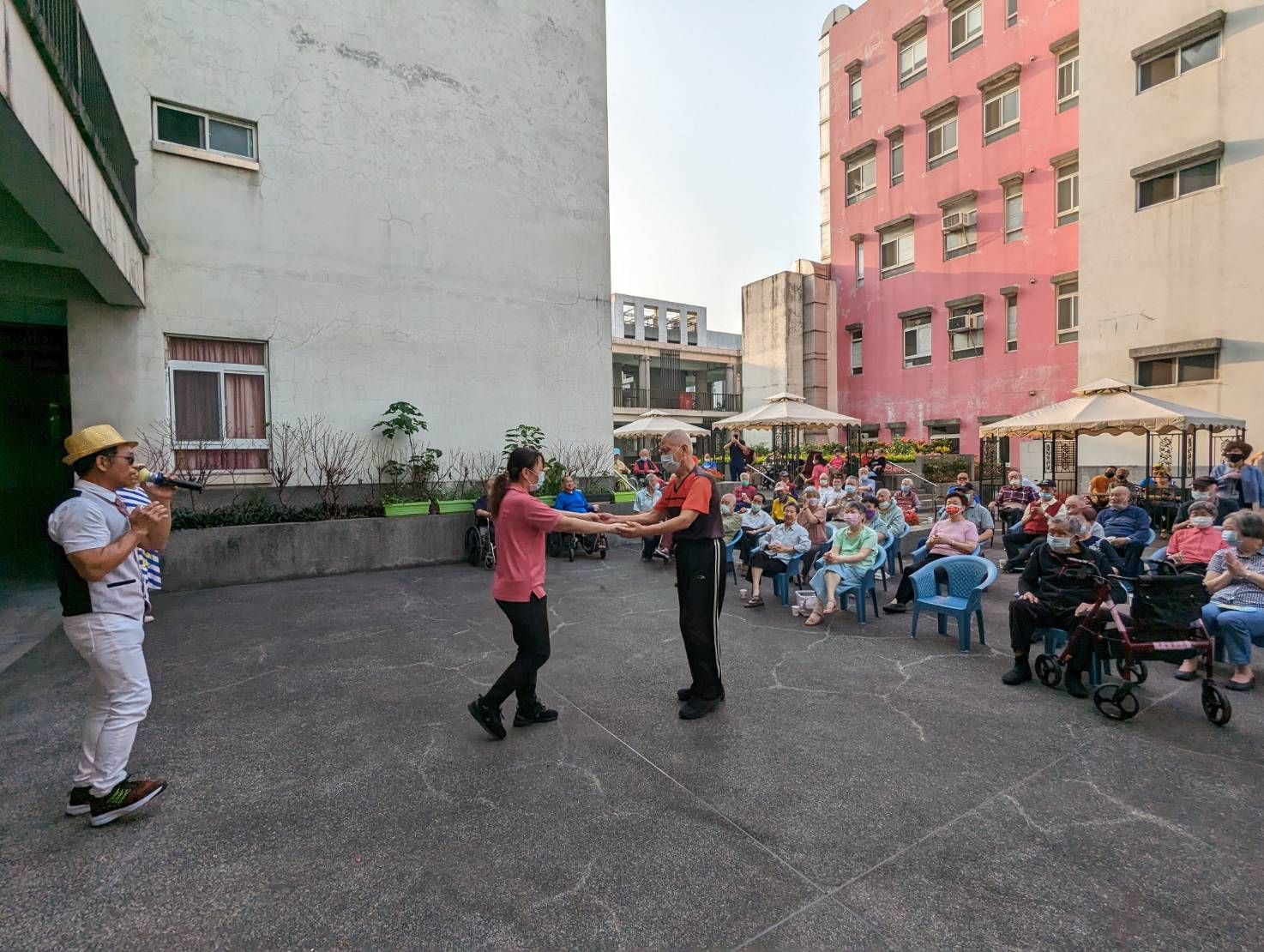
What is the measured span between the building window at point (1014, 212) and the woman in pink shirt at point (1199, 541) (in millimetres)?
17464

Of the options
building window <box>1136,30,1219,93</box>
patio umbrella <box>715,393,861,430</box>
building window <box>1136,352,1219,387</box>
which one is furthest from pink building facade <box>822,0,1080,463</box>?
patio umbrella <box>715,393,861,430</box>

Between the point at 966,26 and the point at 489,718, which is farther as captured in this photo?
the point at 966,26

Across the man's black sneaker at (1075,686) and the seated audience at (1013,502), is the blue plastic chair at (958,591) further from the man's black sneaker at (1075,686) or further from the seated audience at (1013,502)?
the seated audience at (1013,502)

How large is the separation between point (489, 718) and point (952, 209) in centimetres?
2414

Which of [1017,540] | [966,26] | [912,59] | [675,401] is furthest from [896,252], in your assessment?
[1017,540]

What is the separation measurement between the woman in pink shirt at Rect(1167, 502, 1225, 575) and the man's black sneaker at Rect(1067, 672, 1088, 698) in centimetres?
231

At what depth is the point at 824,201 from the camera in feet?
89.9

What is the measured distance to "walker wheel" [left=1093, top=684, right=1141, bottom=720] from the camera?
13.7ft

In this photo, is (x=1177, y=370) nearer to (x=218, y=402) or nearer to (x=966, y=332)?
(x=966, y=332)

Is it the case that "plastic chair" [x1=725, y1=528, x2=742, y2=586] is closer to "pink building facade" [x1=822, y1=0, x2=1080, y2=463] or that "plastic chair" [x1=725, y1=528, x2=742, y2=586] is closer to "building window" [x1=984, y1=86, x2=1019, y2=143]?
"pink building facade" [x1=822, y1=0, x2=1080, y2=463]

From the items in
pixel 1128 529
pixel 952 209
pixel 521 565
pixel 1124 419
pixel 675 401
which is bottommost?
pixel 1128 529

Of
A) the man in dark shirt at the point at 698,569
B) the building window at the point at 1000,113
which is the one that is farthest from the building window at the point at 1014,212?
the man in dark shirt at the point at 698,569

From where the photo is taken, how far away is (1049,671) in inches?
188

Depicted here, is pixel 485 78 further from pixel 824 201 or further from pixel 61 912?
pixel 824 201
